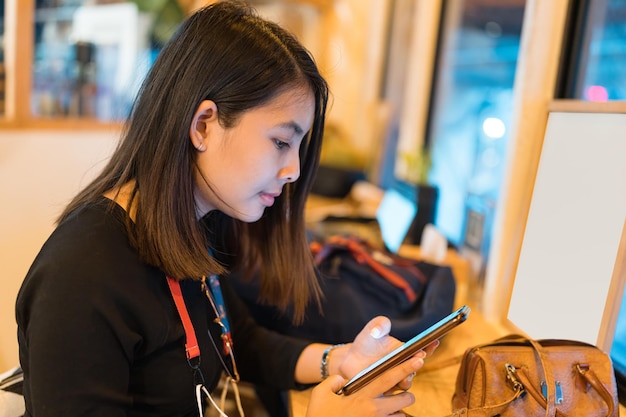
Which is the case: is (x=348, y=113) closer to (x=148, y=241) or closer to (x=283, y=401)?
(x=283, y=401)

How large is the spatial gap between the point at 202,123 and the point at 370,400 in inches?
18.4

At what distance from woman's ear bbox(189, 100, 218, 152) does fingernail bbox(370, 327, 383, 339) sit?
1.25ft

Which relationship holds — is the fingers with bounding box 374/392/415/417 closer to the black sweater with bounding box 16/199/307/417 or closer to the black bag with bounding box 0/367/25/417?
the black sweater with bounding box 16/199/307/417

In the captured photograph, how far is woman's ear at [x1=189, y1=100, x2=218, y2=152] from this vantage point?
2.61ft

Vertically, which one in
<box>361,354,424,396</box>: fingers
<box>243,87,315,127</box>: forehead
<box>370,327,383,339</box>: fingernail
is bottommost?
<box>361,354,424,396</box>: fingers

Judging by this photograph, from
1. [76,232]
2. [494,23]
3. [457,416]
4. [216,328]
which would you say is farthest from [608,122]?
[494,23]

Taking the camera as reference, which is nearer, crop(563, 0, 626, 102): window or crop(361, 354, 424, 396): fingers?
crop(361, 354, 424, 396): fingers

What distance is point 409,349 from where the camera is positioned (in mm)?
723

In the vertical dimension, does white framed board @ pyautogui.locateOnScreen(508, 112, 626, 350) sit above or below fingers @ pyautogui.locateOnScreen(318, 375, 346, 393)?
above

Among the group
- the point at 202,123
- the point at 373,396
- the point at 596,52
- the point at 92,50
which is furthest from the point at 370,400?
the point at 92,50

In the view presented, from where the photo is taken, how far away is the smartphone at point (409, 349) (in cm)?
68

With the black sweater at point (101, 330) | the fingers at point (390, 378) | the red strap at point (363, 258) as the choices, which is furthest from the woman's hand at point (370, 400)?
the red strap at point (363, 258)

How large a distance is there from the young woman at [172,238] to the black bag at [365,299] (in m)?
0.22

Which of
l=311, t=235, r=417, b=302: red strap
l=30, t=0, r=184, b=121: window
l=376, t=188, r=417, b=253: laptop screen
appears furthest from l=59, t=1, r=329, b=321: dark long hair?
l=30, t=0, r=184, b=121: window
